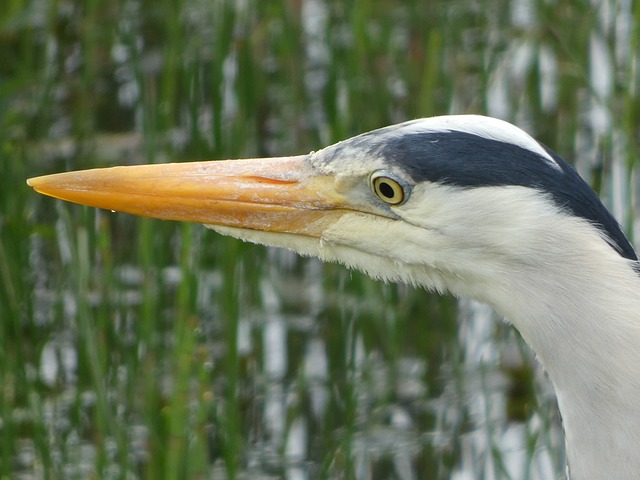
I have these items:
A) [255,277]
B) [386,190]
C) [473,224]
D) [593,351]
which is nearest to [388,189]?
[386,190]

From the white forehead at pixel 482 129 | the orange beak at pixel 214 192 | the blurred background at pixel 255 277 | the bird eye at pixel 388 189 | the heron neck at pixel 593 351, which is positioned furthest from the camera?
the blurred background at pixel 255 277

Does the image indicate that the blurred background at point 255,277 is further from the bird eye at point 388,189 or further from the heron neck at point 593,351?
the heron neck at point 593,351

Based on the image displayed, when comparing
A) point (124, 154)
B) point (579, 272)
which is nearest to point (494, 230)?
point (579, 272)

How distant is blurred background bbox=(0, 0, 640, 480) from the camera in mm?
3133

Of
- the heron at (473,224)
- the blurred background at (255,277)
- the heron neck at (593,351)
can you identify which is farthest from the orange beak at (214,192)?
the heron neck at (593,351)

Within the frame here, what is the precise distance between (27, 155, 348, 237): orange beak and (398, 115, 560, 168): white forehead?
244mm

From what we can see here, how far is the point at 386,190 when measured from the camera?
90.6 inches

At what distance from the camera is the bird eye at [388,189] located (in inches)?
89.6

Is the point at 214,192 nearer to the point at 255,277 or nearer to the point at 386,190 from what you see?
the point at 386,190

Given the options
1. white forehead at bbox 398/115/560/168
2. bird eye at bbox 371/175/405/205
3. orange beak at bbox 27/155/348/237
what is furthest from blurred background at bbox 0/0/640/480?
white forehead at bbox 398/115/560/168

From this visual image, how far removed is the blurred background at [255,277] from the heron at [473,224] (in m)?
0.27

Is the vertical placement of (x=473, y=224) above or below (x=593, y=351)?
above

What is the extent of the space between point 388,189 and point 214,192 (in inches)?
13.4

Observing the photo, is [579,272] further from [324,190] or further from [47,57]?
[47,57]
